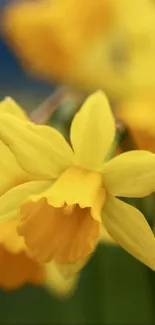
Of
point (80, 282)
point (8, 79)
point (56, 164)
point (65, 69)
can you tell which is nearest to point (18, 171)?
point (56, 164)

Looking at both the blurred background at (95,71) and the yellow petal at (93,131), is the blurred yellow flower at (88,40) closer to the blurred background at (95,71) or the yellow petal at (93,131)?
the blurred background at (95,71)

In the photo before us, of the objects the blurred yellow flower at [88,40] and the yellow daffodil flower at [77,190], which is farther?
the blurred yellow flower at [88,40]

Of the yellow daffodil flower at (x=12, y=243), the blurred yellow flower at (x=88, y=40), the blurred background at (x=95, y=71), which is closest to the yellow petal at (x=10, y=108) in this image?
the yellow daffodil flower at (x=12, y=243)

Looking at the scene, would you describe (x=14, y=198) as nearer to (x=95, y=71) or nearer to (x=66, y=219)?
(x=66, y=219)

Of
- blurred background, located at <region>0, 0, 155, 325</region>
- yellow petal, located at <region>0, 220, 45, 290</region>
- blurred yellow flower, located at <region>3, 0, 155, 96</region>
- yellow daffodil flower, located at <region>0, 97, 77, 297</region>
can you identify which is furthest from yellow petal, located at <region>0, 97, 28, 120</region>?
blurred yellow flower, located at <region>3, 0, 155, 96</region>

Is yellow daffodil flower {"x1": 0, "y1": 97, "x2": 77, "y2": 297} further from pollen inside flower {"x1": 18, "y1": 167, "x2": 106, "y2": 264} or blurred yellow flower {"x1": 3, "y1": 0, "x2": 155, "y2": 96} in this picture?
blurred yellow flower {"x1": 3, "y1": 0, "x2": 155, "y2": 96}
